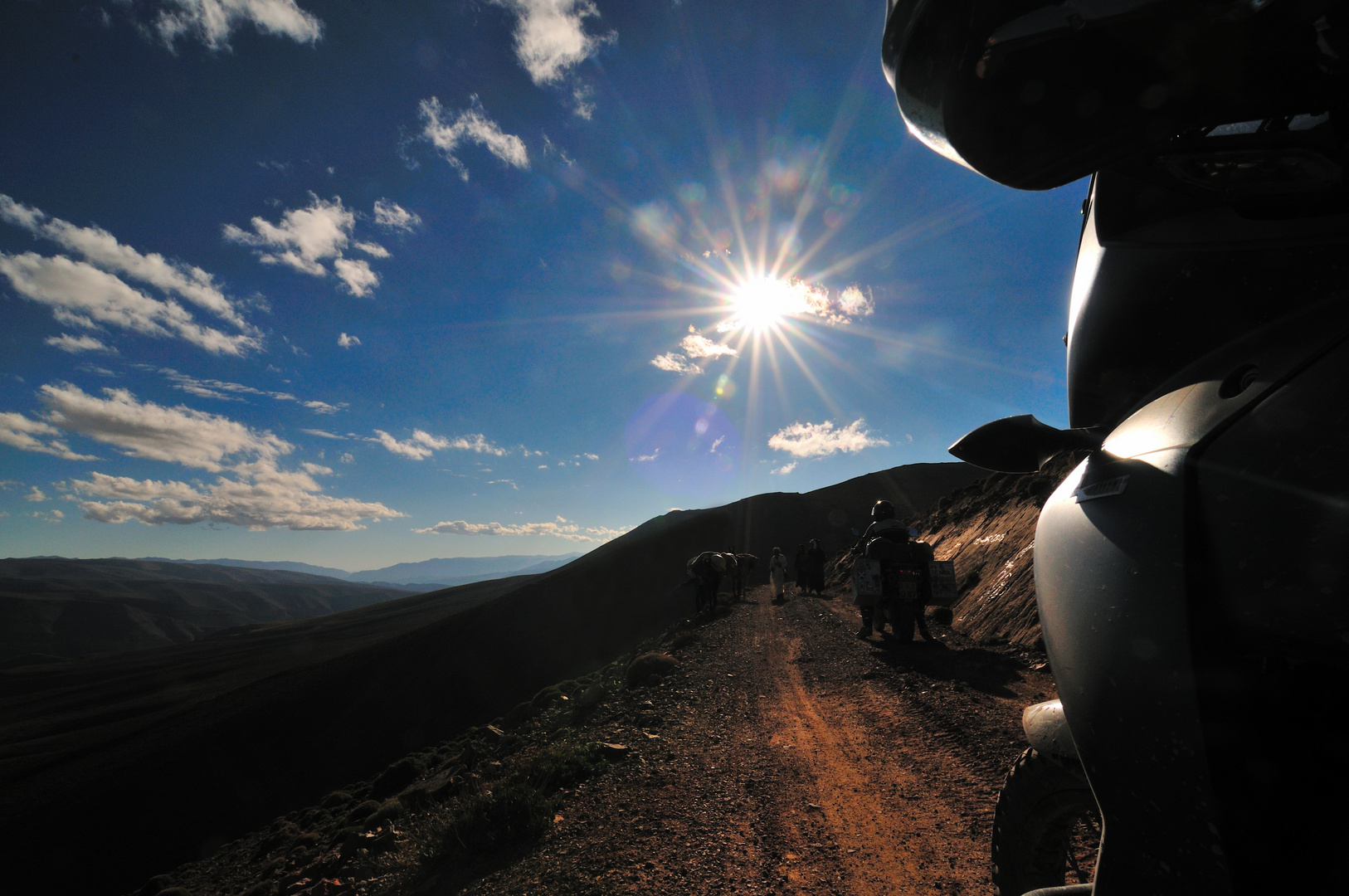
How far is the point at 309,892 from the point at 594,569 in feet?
206

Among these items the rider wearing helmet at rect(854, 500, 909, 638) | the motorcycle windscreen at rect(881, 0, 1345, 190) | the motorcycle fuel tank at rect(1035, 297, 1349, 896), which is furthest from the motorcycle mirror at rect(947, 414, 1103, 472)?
the rider wearing helmet at rect(854, 500, 909, 638)

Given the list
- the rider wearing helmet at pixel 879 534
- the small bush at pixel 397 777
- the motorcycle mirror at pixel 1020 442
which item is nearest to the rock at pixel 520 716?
the small bush at pixel 397 777

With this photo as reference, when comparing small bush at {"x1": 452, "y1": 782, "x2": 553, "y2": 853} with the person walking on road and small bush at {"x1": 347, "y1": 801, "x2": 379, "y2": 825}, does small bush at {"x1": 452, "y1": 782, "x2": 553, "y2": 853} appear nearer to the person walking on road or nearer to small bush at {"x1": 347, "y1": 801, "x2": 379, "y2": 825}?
small bush at {"x1": 347, "y1": 801, "x2": 379, "y2": 825}

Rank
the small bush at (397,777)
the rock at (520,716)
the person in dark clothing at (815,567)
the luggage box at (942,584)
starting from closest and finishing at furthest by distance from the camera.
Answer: the luggage box at (942,584) < the small bush at (397,777) < the rock at (520,716) < the person in dark clothing at (815,567)

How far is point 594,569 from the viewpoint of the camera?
66500 millimetres

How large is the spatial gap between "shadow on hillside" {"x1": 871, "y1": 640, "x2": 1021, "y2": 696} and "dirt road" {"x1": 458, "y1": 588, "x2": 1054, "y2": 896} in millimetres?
36

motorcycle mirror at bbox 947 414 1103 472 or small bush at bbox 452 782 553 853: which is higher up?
motorcycle mirror at bbox 947 414 1103 472

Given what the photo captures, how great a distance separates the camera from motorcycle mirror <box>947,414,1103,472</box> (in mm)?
1534

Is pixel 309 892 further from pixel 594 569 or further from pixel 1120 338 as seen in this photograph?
pixel 594 569

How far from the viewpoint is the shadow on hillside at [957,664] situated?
22.1 feet

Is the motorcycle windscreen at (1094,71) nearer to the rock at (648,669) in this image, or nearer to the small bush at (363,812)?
the rock at (648,669)

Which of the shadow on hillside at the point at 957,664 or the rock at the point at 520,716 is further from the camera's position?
the rock at the point at 520,716

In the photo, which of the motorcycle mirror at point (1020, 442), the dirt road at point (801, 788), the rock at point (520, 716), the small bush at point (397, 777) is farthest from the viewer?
the rock at point (520, 716)

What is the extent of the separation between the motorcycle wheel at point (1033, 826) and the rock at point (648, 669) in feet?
24.0
